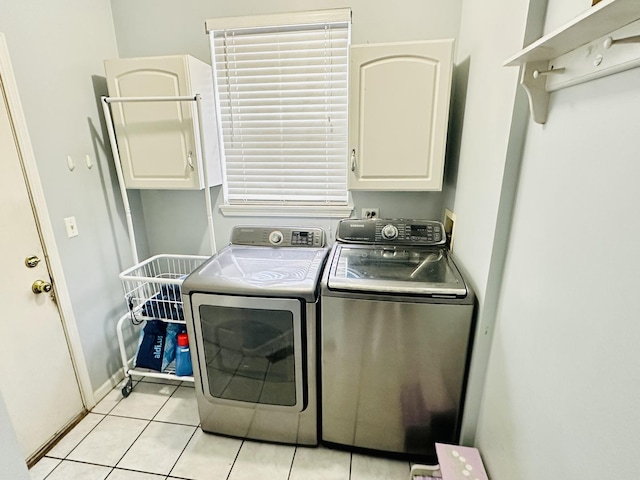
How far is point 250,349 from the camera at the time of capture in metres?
1.61

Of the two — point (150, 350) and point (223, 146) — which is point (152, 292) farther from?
point (223, 146)

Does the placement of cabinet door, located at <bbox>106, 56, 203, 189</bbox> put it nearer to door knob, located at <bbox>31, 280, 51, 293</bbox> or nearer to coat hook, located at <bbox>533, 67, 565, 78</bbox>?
door knob, located at <bbox>31, 280, 51, 293</bbox>

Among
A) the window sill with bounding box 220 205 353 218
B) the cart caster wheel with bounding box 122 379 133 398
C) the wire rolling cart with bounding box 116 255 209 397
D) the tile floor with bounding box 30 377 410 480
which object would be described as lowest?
the tile floor with bounding box 30 377 410 480

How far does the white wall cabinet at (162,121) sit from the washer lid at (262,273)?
0.52 meters

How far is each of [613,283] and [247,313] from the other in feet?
4.34

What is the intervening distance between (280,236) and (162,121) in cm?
95

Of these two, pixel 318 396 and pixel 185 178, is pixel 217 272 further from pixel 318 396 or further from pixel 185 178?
pixel 318 396

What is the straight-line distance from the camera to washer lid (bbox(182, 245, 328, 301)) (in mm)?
1491

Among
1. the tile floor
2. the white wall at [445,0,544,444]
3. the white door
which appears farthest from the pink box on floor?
the white door

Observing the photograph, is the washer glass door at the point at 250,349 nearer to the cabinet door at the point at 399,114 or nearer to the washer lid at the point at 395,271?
the washer lid at the point at 395,271

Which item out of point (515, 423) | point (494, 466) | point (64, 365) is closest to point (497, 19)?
point (515, 423)

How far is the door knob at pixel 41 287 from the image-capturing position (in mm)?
1628

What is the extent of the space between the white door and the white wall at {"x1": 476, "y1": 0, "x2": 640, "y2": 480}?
216cm

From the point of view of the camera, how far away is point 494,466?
4.17 ft
